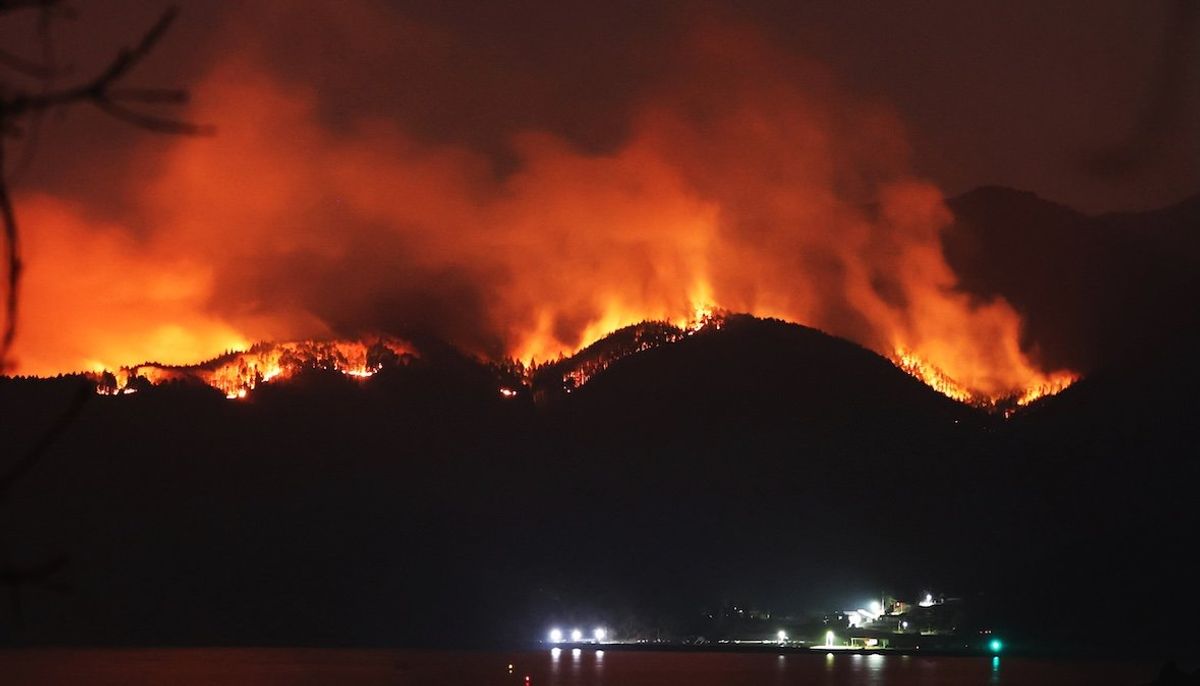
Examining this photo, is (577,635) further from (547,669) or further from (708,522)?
(547,669)

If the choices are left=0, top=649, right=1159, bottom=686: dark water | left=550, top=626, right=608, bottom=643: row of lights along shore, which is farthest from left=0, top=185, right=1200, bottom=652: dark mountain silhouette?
left=0, top=649, right=1159, bottom=686: dark water

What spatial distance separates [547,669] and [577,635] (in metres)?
49.1

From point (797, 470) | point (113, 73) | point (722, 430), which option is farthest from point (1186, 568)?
point (113, 73)

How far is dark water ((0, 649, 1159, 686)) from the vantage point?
10169 centimetres

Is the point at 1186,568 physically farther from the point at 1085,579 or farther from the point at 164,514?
the point at 164,514

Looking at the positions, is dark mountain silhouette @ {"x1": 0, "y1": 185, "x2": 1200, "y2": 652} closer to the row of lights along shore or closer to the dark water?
the row of lights along shore

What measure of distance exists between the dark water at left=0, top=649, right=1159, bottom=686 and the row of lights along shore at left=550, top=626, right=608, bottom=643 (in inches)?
201

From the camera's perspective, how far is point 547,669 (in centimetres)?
11556

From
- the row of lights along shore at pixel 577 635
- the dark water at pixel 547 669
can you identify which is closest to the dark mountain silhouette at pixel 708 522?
the row of lights along shore at pixel 577 635

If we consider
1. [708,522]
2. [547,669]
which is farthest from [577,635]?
[547,669]

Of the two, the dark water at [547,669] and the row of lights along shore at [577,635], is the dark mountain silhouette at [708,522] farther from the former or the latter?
the dark water at [547,669]

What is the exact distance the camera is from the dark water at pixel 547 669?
10169 centimetres

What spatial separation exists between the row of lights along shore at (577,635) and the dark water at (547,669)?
201 inches

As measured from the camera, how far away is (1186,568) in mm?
148750
